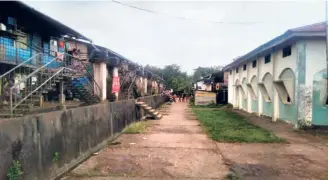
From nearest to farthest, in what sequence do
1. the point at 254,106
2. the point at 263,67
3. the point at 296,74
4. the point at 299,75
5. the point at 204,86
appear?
the point at 299,75 < the point at 296,74 < the point at 263,67 < the point at 254,106 < the point at 204,86

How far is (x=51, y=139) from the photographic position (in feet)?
16.8

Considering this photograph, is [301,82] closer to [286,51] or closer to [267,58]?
[286,51]

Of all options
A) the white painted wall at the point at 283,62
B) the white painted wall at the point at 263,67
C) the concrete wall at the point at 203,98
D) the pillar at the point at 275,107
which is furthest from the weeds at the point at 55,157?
the concrete wall at the point at 203,98

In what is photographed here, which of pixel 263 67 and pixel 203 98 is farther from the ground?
pixel 263 67

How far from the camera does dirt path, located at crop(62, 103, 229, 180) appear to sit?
5375 millimetres

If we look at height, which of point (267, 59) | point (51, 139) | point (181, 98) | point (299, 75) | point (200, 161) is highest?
point (267, 59)

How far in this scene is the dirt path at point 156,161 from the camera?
17.6 feet

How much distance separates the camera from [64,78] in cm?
802

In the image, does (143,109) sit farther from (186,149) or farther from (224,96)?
(224,96)

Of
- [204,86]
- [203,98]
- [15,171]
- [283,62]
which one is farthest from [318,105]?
[204,86]

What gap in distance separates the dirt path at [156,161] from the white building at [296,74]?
465 centimetres

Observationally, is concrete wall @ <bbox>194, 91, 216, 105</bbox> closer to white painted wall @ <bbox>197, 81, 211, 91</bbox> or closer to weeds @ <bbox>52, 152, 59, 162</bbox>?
white painted wall @ <bbox>197, 81, 211, 91</bbox>

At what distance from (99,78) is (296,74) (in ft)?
25.3

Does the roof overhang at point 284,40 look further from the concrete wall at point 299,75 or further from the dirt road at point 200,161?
the dirt road at point 200,161
